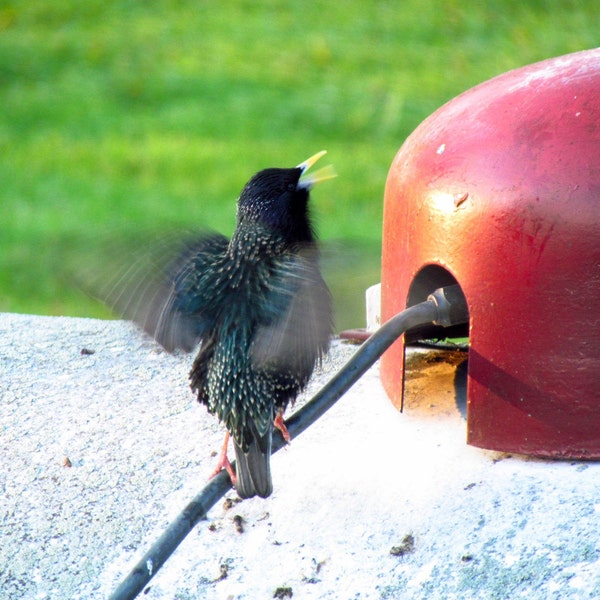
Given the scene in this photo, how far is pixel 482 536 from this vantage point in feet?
9.72

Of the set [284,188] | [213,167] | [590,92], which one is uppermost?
[590,92]

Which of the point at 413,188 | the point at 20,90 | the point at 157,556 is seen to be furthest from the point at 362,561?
the point at 20,90

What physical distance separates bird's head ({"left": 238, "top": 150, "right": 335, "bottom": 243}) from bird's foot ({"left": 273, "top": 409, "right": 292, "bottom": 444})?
516 mm

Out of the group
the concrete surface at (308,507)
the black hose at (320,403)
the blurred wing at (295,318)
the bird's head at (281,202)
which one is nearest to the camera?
the black hose at (320,403)

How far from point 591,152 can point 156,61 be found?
940 cm

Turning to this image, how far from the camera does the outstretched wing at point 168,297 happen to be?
323cm

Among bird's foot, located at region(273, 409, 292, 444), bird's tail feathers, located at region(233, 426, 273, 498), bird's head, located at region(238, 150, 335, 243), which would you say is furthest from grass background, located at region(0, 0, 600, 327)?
bird's tail feathers, located at region(233, 426, 273, 498)

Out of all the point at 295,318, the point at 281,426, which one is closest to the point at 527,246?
the point at 295,318

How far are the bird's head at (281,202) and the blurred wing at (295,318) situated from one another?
0.22 m

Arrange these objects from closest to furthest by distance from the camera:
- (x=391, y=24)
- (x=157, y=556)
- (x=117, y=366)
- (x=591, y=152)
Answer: (x=157, y=556) → (x=591, y=152) → (x=117, y=366) → (x=391, y=24)

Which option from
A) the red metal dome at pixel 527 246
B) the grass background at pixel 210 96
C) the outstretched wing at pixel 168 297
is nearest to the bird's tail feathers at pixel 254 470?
the outstretched wing at pixel 168 297

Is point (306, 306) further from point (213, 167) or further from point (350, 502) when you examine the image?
point (213, 167)

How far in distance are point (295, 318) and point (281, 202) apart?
1.51 ft

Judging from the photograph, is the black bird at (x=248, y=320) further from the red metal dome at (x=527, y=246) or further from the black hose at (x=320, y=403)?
the red metal dome at (x=527, y=246)
